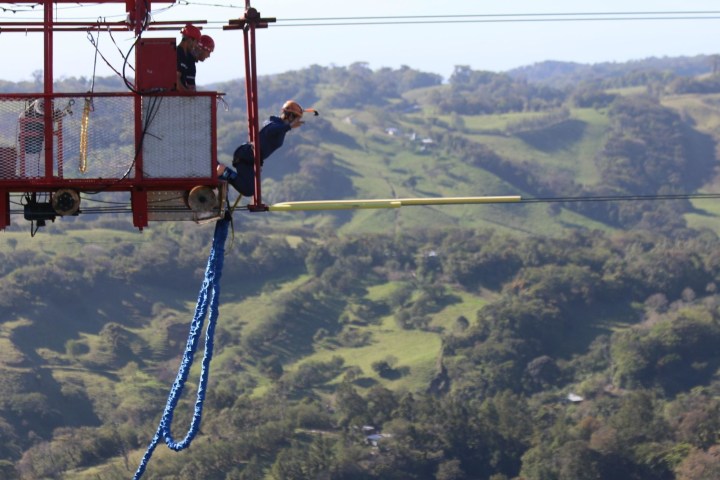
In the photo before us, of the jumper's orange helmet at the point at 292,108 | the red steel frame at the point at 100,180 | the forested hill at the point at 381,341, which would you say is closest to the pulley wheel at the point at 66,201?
the red steel frame at the point at 100,180

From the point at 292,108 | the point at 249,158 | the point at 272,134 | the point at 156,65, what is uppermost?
the point at 156,65

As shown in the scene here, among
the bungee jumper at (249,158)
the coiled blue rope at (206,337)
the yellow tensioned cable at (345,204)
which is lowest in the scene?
the coiled blue rope at (206,337)

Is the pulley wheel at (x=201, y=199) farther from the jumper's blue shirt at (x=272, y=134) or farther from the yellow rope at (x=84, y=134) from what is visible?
the yellow rope at (x=84, y=134)

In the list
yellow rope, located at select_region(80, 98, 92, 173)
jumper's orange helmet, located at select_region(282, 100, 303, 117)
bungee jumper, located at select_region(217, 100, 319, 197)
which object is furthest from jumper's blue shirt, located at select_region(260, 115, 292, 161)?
yellow rope, located at select_region(80, 98, 92, 173)

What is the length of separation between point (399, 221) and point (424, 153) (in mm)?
28369

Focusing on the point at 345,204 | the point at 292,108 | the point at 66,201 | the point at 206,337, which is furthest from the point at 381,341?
the point at 66,201

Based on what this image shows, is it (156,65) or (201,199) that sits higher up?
(156,65)

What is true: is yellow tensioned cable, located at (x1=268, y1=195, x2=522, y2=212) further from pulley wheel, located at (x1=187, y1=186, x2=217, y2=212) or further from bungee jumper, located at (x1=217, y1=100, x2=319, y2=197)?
pulley wheel, located at (x1=187, y1=186, x2=217, y2=212)

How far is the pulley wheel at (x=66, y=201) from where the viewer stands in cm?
1503

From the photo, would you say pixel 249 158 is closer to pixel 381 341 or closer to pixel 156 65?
pixel 156 65

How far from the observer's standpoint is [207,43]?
15594 mm

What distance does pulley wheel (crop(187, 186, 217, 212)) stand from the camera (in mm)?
14969

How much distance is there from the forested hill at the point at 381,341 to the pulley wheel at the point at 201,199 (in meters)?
47.0

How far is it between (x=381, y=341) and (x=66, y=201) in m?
75.6
